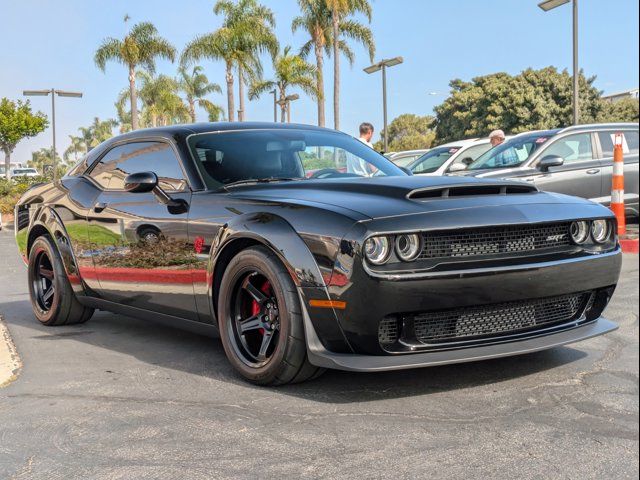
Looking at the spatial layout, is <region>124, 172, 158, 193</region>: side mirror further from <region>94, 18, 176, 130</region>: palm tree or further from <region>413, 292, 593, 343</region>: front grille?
<region>94, 18, 176, 130</region>: palm tree

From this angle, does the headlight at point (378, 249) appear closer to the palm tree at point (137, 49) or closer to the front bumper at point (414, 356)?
the front bumper at point (414, 356)

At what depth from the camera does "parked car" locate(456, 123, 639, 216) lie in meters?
10.6

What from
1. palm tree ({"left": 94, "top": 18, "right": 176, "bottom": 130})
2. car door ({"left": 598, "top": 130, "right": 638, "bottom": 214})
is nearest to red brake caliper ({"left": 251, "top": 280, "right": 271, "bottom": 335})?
car door ({"left": 598, "top": 130, "right": 638, "bottom": 214})

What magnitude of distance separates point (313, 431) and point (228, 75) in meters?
36.5

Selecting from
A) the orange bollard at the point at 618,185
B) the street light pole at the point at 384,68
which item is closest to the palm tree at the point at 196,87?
the street light pole at the point at 384,68

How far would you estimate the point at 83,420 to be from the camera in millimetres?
3420

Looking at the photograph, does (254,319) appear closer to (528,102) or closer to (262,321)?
(262,321)

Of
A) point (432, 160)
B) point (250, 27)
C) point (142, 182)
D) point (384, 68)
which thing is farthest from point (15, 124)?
point (142, 182)

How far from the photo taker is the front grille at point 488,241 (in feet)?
11.0

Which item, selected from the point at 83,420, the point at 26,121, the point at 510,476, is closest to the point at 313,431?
the point at 510,476

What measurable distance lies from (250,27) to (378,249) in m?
34.7

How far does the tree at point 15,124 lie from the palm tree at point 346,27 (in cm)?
2277

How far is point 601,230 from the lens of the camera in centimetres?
385

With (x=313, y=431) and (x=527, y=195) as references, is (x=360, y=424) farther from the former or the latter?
(x=527, y=195)
